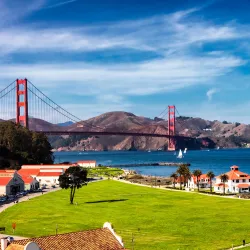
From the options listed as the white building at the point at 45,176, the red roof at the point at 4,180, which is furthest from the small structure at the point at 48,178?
the red roof at the point at 4,180

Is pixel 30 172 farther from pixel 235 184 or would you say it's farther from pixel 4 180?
pixel 235 184

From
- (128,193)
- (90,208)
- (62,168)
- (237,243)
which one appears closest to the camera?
(237,243)

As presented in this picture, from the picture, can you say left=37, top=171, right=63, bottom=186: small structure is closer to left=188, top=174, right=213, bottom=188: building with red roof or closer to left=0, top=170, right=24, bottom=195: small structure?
left=0, top=170, right=24, bottom=195: small structure

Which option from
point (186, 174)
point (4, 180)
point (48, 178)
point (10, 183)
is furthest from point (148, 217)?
point (48, 178)

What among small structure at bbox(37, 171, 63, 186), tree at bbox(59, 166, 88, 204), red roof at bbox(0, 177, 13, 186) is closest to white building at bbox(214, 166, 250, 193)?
tree at bbox(59, 166, 88, 204)

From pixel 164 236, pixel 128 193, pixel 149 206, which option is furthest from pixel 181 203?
pixel 164 236

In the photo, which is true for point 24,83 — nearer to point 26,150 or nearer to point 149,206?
point 26,150

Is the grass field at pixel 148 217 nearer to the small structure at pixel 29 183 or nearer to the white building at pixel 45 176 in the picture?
the small structure at pixel 29 183
